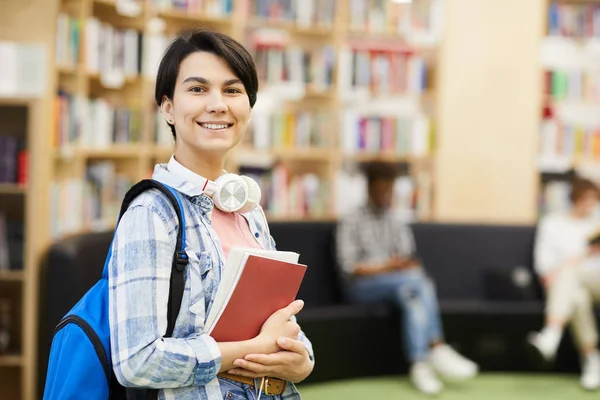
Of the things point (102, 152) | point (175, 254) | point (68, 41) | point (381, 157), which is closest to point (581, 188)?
point (381, 157)

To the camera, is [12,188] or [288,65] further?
[288,65]

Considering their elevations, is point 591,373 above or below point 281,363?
below

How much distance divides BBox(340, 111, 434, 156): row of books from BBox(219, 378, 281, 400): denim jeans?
4303 mm

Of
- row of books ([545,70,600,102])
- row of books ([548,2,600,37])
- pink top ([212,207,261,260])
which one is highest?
row of books ([548,2,600,37])

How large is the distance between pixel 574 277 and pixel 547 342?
493 millimetres

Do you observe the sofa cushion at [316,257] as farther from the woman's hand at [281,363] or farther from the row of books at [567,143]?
the woman's hand at [281,363]

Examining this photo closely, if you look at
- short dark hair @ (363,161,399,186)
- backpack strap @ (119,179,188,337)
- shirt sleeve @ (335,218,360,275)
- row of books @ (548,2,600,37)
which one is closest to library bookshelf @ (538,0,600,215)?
row of books @ (548,2,600,37)

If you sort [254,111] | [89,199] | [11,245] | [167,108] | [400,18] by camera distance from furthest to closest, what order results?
[400,18] → [254,111] → [89,199] → [11,245] → [167,108]

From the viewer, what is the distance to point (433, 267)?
18.0ft

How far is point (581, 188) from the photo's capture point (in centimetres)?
508

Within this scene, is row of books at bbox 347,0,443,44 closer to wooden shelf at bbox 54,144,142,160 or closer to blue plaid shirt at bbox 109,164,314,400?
wooden shelf at bbox 54,144,142,160

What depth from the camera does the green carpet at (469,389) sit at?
449 centimetres

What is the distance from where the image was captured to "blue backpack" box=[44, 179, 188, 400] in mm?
1316

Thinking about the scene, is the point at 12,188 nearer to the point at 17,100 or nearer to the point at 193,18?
the point at 17,100
